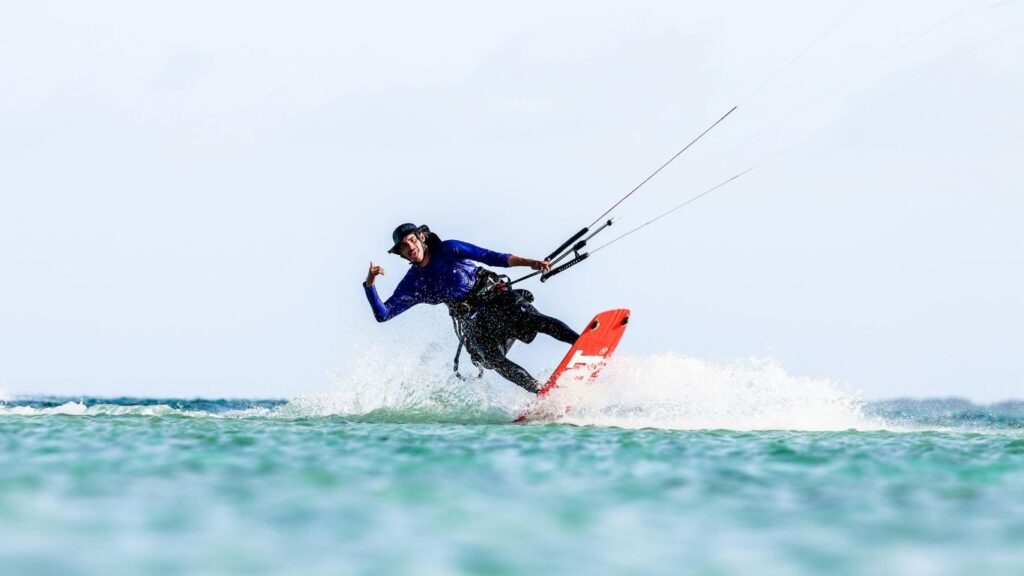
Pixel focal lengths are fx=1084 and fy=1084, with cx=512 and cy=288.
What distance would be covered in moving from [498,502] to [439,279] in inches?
248

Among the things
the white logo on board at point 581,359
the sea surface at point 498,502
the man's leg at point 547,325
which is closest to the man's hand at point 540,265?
the man's leg at point 547,325

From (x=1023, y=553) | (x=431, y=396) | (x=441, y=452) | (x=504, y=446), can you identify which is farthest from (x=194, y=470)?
(x=431, y=396)

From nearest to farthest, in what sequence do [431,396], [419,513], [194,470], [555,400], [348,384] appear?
[419,513] < [194,470] < [555,400] < [431,396] < [348,384]

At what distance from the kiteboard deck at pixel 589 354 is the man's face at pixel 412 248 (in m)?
1.85

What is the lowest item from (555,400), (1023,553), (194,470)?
(1023,553)

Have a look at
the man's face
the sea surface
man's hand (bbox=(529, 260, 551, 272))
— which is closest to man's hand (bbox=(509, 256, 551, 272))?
man's hand (bbox=(529, 260, 551, 272))

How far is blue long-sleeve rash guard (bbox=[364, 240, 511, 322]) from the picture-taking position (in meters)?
11.3

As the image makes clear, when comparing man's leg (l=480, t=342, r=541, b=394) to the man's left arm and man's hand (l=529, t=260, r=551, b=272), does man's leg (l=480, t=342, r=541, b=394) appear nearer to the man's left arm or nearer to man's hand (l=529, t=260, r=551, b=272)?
the man's left arm

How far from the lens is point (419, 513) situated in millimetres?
5004

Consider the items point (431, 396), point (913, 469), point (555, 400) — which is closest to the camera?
point (913, 469)

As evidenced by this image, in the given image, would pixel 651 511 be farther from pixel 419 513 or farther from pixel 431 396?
pixel 431 396

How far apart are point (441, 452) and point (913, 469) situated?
3.03m

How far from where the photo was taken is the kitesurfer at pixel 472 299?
37.2 feet

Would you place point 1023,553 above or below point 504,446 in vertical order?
below
